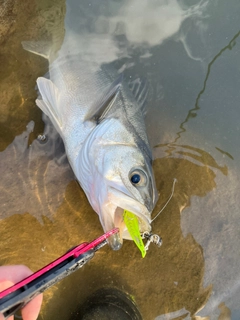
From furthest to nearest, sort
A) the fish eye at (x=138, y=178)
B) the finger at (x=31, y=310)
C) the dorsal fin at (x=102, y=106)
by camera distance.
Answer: the dorsal fin at (x=102, y=106), the fish eye at (x=138, y=178), the finger at (x=31, y=310)

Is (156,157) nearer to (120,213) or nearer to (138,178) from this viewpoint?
(138,178)

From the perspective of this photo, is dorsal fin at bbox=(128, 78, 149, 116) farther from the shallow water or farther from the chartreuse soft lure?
the chartreuse soft lure

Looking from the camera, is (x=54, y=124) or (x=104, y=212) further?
(x=54, y=124)

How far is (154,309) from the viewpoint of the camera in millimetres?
3279

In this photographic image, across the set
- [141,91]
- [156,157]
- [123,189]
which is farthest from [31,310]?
[141,91]

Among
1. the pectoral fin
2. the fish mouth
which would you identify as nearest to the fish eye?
the fish mouth

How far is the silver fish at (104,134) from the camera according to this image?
2645mm

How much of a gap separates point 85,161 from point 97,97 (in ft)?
2.24

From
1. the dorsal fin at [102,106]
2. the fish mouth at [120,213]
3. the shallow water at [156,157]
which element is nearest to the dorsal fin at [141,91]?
the shallow water at [156,157]

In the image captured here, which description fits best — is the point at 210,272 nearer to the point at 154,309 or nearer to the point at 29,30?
the point at 154,309

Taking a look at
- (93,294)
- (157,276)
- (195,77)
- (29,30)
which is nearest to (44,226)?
(93,294)

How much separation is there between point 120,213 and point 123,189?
0.23 m

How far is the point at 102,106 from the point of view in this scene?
300cm

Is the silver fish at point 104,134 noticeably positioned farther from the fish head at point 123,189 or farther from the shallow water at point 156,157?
the shallow water at point 156,157
